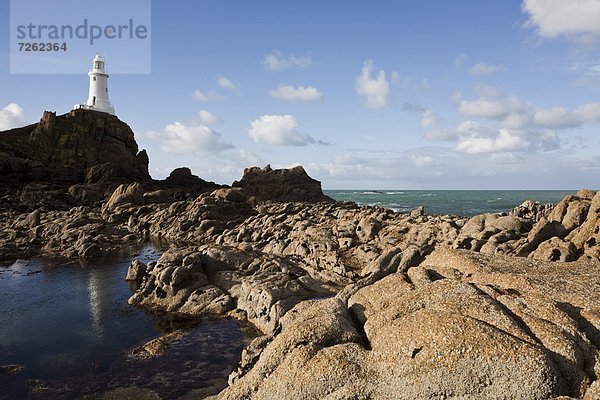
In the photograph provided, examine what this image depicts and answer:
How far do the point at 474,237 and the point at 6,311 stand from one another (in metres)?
56.4

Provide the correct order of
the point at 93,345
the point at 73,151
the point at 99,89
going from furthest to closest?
1. the point at 99,89
2. the point at 73,151
3. the point at 93,345

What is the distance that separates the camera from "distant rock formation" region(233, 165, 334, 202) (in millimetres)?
132750

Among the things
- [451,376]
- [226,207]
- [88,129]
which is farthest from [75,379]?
[88,129]

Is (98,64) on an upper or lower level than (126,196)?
upper

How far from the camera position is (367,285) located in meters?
28.3

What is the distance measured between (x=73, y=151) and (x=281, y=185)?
7529cm

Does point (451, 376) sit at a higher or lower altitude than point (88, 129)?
lower

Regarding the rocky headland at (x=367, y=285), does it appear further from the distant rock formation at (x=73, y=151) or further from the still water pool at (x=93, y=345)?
the distant rock formation at (x=73, y=151)

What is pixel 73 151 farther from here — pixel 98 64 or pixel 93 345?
pixel 93 345

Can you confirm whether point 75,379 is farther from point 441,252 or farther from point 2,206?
point 2,206

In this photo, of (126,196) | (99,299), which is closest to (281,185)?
(126,196)

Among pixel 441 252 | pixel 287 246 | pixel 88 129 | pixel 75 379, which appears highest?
pixel 88 129

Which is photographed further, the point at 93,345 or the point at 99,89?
the point at 99,89

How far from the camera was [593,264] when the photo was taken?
2834cm
